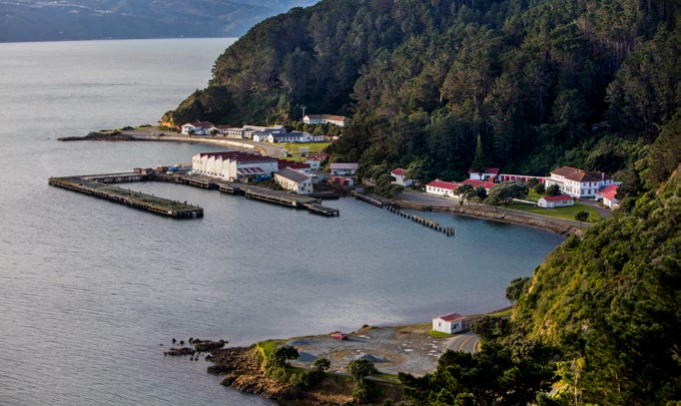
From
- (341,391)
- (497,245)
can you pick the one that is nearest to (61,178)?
(497,245)

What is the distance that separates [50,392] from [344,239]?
2131 cm

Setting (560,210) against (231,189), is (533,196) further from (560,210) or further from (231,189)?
(231,189)

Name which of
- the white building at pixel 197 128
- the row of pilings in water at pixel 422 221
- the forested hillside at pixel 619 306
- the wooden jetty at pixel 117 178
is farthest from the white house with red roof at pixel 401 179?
the white building at pixel 197 128

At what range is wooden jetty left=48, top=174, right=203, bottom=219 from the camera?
180 feet

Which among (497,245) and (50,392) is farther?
(497,245)

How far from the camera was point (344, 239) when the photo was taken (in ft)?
161

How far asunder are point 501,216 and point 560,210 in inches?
124

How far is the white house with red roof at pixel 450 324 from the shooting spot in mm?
33812

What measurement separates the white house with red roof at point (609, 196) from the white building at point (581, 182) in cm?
77

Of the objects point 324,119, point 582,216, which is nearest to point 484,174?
point 582,216

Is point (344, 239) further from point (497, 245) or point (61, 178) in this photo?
point (61, 178)

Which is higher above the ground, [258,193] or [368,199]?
[368,199]

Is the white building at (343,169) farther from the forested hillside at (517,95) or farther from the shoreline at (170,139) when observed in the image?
the shoreline at (170,139)

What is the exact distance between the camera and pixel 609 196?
2128 inches
